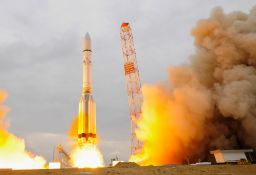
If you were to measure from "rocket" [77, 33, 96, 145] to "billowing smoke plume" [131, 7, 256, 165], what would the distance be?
40.6ft

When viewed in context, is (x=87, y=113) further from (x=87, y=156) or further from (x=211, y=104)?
(x=211, y=104)

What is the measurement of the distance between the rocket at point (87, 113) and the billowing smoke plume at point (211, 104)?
12.4 meters

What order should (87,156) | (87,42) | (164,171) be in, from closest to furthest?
(164,171)
(87,156)
(87,42)

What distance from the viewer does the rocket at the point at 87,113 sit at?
3706 cm

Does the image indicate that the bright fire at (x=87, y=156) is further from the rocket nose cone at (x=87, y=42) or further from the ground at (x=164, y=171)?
the rocket nose cone at (x=87, y=42)

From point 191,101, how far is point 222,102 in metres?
4.43

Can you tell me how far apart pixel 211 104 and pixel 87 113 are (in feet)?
59.3

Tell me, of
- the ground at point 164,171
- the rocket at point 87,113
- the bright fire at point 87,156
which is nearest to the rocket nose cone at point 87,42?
the rocket at point 87,113

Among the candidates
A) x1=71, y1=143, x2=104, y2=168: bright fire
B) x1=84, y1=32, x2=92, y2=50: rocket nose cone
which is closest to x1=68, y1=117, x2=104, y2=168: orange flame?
x1=71, y1=143, x2=104, y2=168: bright fire

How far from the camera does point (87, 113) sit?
123 feet

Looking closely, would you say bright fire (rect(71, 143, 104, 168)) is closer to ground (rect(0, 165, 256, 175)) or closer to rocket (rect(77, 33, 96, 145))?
rocket (rect(77, 33, 96, 145))

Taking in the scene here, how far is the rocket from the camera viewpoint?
3706 centimetres

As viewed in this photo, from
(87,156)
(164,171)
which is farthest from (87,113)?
(164,171)

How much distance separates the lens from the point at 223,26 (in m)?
45.8
